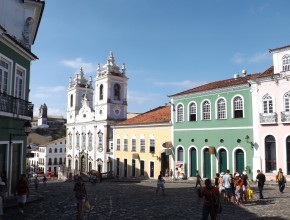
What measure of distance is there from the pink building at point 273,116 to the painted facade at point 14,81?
54.7 feet

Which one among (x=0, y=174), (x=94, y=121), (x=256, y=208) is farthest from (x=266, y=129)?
(x=94, y=121)

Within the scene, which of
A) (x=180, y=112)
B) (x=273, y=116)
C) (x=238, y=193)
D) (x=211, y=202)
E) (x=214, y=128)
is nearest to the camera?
(x=211, y=202)

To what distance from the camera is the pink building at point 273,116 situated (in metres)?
23.5

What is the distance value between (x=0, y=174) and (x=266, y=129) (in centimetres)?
1881

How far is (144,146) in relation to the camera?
1389 inches

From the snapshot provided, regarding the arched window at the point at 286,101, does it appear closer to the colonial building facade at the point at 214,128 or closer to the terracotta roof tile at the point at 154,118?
the colonial building facade at the point at 214,128

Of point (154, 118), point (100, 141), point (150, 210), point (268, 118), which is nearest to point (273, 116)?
point (268, 118)

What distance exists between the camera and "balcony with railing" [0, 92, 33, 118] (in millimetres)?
13464

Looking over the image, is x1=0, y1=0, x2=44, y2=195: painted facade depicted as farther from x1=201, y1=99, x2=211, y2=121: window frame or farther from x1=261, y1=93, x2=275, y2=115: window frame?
x1=261, y1=93, x2=275, y2=115: window frame

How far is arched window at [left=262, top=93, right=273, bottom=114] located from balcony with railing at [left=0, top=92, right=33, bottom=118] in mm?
17023

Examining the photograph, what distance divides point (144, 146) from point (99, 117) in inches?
521

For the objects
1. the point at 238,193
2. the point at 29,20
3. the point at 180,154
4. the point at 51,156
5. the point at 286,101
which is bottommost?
the point at 51,156

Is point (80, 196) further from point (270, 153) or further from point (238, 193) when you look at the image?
point (270, 153)

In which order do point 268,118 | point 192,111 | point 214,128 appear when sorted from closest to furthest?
1. point 268,118
2. point 214,128
3. point 192,111
